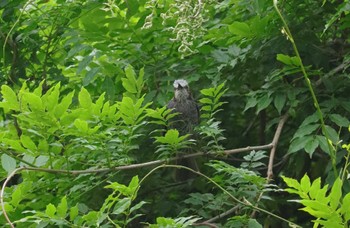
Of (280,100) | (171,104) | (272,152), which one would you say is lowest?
(171,104)

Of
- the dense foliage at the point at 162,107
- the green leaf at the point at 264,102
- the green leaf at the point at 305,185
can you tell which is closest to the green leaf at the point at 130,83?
the dense foliage at the point at 162,107

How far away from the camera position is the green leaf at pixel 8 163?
281 centimetres

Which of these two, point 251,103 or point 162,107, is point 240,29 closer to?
point 251,103

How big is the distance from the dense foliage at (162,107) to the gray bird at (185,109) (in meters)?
0.09

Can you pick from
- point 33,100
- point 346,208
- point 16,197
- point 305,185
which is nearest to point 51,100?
point 33,100

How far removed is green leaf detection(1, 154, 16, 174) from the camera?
9.23ft

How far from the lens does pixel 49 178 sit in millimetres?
3055

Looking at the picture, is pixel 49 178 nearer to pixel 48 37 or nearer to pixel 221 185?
pixel 221 185

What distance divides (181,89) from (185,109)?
7.2 inches

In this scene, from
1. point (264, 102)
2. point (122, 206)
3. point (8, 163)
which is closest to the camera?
point (122, 206)

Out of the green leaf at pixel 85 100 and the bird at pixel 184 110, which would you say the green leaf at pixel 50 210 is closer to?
the green leaf at pixel 85 100

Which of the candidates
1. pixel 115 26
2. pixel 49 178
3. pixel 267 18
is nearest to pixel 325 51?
pixel 267 18

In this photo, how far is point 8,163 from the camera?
283 cm

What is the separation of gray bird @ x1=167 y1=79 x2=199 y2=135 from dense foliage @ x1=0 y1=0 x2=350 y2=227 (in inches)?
3.4
